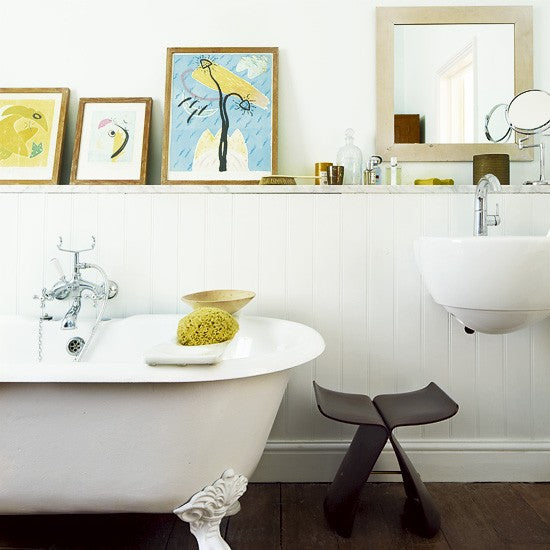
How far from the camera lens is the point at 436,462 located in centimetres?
166

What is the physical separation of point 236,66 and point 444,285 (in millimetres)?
1152

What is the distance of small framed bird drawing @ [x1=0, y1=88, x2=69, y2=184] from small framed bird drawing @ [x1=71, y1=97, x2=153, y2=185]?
3.2 inches

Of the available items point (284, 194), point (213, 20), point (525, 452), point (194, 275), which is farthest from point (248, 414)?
point (213, 20)

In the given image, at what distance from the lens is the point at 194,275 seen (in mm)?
1684

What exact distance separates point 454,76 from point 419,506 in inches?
60.1

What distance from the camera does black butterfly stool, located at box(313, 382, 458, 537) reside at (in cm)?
132

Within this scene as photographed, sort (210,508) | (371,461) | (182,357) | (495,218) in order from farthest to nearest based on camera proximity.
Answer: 1. (495,218)
2. (371,461)
3. (210,508)
4. (182,357)

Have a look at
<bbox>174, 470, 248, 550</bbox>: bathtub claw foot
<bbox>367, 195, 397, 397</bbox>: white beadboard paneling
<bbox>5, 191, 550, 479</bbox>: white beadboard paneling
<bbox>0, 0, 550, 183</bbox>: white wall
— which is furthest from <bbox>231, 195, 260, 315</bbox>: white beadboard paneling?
<bbox>174, 470, 248, 550</bbox>: bathtub claw foot

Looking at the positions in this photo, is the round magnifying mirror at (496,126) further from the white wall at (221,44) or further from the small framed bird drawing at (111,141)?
the small framed bird drawing at (111,141)

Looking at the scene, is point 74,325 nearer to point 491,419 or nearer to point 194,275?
point 194,275

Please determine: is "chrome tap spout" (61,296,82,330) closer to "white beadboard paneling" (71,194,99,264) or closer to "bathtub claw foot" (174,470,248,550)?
"white beadboard paneling" (71,194,99,264)

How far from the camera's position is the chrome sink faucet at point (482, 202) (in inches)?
60.2

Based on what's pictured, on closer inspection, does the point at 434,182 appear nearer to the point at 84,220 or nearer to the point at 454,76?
the point at 454,76

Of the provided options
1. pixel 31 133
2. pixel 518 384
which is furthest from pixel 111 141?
pixel 518 384
